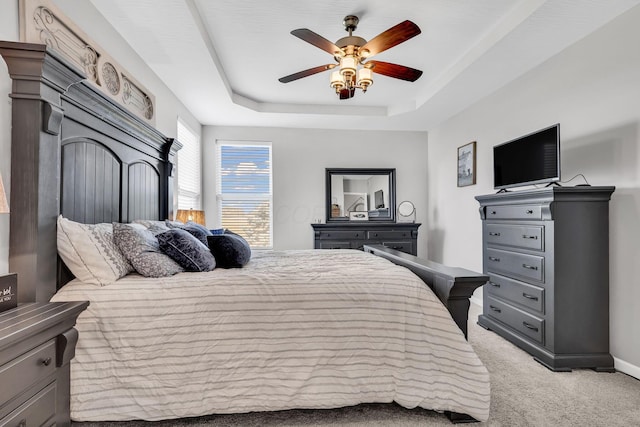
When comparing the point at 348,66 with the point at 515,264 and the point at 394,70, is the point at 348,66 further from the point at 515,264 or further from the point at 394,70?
the point at 515,264

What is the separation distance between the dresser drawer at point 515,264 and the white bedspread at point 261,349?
1.25 meters

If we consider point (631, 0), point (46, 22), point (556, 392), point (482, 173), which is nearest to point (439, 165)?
point (482, 173)

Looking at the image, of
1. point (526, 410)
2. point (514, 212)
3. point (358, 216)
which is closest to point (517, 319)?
point (514, 212)

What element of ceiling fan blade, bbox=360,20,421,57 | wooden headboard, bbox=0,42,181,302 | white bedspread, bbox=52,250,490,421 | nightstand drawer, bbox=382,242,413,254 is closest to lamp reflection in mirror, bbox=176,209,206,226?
wooden headboard, bbox=0,42,181,302

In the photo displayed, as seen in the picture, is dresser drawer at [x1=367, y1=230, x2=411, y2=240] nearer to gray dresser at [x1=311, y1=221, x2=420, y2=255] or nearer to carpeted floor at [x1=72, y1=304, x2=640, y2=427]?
gray dresser at [x1=311, y1=221, x2=420, y2=255]

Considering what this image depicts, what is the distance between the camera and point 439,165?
507cm

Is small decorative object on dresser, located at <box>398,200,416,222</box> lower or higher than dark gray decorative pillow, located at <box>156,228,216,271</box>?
higher

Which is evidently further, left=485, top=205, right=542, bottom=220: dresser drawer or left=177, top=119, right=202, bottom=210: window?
left=177, top=119, right=202, bottom=210: window

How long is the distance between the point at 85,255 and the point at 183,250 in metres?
0.46

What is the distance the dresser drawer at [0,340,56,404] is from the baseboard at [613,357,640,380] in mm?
3298

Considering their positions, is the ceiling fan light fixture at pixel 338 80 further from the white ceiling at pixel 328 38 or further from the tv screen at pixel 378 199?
the tv screen at pixel 378 199

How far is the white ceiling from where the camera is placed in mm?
2365

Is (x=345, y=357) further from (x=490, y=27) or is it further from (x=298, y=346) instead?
(x=490, y=27)

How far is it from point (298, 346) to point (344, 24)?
2.44 metres
